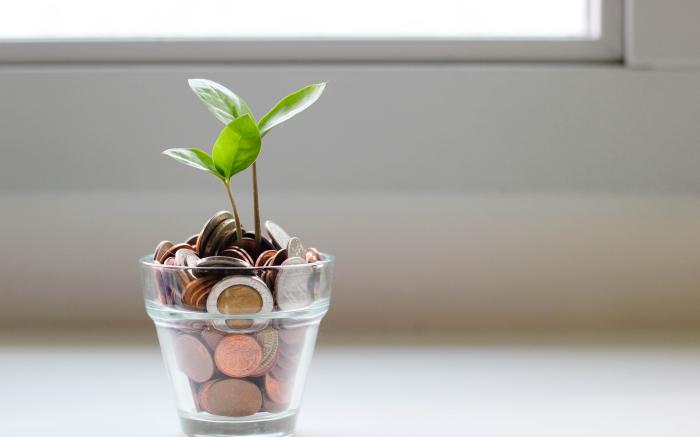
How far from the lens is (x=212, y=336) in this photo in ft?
1.96

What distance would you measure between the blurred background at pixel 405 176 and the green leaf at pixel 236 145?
450 millimetres

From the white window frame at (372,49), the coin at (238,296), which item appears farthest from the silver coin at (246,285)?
the white window frame at (372,49)

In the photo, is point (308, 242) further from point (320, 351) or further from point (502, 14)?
point (502, 14)

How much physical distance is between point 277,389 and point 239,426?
0.03 meters

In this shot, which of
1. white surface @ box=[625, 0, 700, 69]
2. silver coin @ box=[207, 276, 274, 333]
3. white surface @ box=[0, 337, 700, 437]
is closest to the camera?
silver coin @ box=[207, 276, 274, 333]

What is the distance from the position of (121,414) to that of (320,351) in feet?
0.95

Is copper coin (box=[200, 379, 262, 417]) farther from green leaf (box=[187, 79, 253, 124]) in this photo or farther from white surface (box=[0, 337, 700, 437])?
green leaf (box=[187, 79, 253, 124])

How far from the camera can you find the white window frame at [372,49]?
1.11m

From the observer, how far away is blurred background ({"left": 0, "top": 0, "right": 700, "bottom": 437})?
1.08 metres

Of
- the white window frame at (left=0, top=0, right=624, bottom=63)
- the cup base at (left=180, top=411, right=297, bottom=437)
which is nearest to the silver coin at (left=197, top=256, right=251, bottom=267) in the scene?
the cup base at (left=180, top=411, right=297, bottom=437)

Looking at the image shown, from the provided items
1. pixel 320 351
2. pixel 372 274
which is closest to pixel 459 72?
pixel 372 274

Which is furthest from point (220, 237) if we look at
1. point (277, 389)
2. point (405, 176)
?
point (405, 176)

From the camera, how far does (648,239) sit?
43.6 inches

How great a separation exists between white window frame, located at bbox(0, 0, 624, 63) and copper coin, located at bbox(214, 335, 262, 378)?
0.59 m
